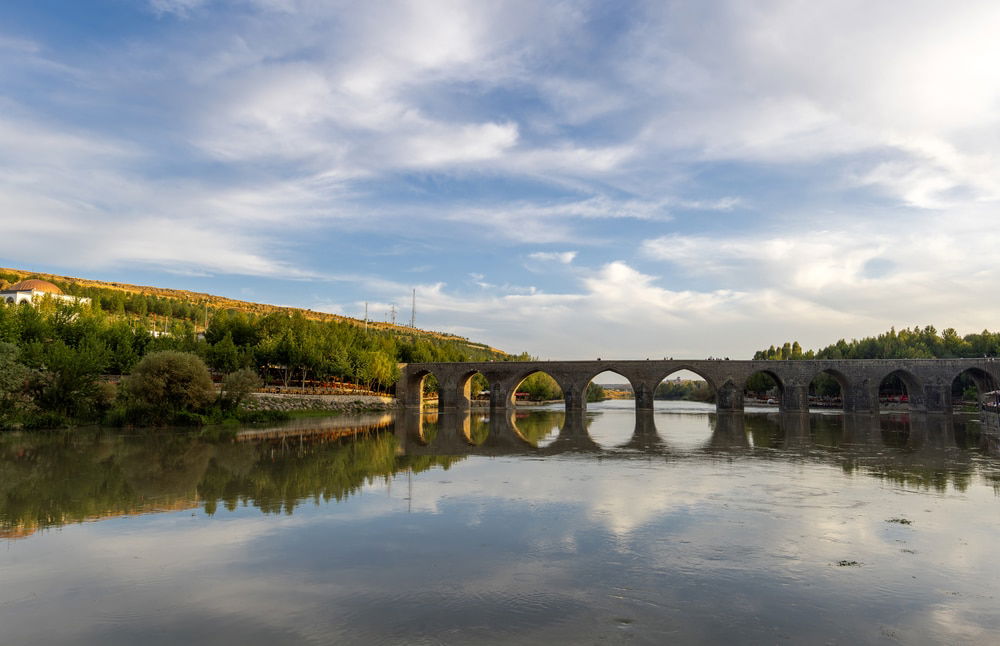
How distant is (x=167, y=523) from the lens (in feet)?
39.3

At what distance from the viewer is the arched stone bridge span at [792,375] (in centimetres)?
6116

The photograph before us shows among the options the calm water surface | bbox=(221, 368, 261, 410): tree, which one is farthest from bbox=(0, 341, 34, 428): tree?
the calm water surface

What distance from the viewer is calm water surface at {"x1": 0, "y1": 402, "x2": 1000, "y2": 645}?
6824 millimetres

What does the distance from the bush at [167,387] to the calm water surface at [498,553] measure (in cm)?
1698

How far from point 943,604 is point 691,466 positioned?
1332 centimetres

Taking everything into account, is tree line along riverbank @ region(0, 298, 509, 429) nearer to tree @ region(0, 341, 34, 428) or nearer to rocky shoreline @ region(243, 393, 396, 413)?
tree @ region(0, 341, 34, 428)

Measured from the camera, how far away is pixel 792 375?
63.2 meters

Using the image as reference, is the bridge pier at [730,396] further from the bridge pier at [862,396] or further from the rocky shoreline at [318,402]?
the rocky shoreline at [318,402]

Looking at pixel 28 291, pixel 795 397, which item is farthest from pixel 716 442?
pixel 28 291

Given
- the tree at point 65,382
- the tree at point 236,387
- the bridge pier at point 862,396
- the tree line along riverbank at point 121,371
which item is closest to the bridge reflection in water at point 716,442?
the tree at point 236,387

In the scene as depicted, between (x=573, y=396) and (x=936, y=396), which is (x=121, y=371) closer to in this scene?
(x=573, y=396)

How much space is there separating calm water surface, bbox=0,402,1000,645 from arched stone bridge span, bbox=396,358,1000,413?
4471 centimetres

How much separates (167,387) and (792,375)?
56647 millimetres

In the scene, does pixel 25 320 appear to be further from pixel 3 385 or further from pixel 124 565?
pixel 124 565
